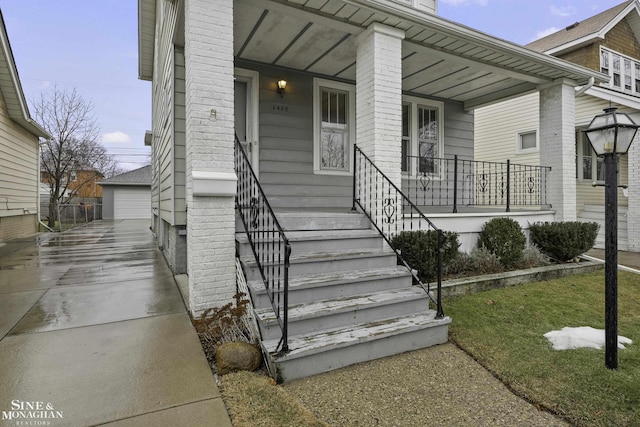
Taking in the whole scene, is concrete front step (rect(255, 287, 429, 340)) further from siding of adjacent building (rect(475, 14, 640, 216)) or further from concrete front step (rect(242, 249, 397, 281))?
siding of adjacent building (rect(475, 14, 640, 216))

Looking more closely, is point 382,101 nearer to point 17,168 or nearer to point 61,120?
point 17,168

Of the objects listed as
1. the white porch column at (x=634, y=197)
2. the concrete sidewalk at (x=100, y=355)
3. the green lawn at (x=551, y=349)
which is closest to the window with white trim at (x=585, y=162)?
the white porch column at (x=634, y=197)

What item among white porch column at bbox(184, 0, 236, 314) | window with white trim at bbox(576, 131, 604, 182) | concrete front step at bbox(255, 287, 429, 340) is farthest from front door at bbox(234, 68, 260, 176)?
window with white trim at bbox(576, 131, 604, 182)

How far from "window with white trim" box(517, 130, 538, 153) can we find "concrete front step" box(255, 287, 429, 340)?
32.5 feet

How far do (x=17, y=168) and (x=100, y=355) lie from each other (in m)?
11.4

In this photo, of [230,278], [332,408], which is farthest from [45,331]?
[332,408]

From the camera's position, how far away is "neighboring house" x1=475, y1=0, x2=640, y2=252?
1066 centimetres

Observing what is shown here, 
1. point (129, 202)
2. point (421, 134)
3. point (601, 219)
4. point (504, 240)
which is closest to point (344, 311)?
point (504, 240)

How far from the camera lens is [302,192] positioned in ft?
21.0

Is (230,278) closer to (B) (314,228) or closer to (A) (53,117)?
(B) (314,228)

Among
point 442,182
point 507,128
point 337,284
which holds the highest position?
point 507,128

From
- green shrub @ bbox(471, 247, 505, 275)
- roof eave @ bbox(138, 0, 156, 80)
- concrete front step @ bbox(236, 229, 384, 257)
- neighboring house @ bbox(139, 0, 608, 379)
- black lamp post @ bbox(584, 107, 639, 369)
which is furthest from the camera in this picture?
roof eave @ bbox(138, 0, 156, 80)

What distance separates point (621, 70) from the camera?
38.8ft

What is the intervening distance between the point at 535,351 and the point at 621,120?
2089mm
